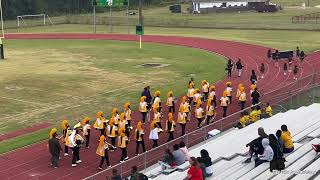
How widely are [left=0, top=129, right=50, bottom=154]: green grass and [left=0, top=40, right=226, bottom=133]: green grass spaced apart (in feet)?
4.94

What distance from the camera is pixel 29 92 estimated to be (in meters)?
29.4

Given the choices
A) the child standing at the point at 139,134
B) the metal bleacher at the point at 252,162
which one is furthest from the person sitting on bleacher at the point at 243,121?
the child standing at the point at 139,134

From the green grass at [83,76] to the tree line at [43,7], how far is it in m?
46.4

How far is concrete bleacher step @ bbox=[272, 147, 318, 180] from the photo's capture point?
518 inches

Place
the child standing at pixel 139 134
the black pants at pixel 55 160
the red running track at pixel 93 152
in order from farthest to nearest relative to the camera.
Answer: the child standing at pixel 139 134 → the black pants at pixel 55 160 → the red running track at pixel 93 152

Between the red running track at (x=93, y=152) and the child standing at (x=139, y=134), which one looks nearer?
the red running track at (x=93, y=152)

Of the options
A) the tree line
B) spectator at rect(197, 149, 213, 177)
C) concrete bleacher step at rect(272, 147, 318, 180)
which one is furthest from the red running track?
the tree line

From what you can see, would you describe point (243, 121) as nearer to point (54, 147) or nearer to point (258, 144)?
point (258, 144)

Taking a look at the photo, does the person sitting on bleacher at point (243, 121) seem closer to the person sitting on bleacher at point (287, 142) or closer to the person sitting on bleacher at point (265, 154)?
the person sitting on bleacher at point (287, 142)

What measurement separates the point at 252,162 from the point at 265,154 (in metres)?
0.95

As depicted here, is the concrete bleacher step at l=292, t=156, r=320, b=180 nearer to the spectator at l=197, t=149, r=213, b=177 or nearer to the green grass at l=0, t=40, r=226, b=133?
the spectator at l=197, t=149, r=213, b=177

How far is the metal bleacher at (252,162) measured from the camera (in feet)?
44.2

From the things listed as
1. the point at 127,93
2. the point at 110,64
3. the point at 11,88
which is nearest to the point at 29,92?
the point at 11,88

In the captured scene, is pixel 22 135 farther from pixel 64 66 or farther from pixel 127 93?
pixel 64 66
